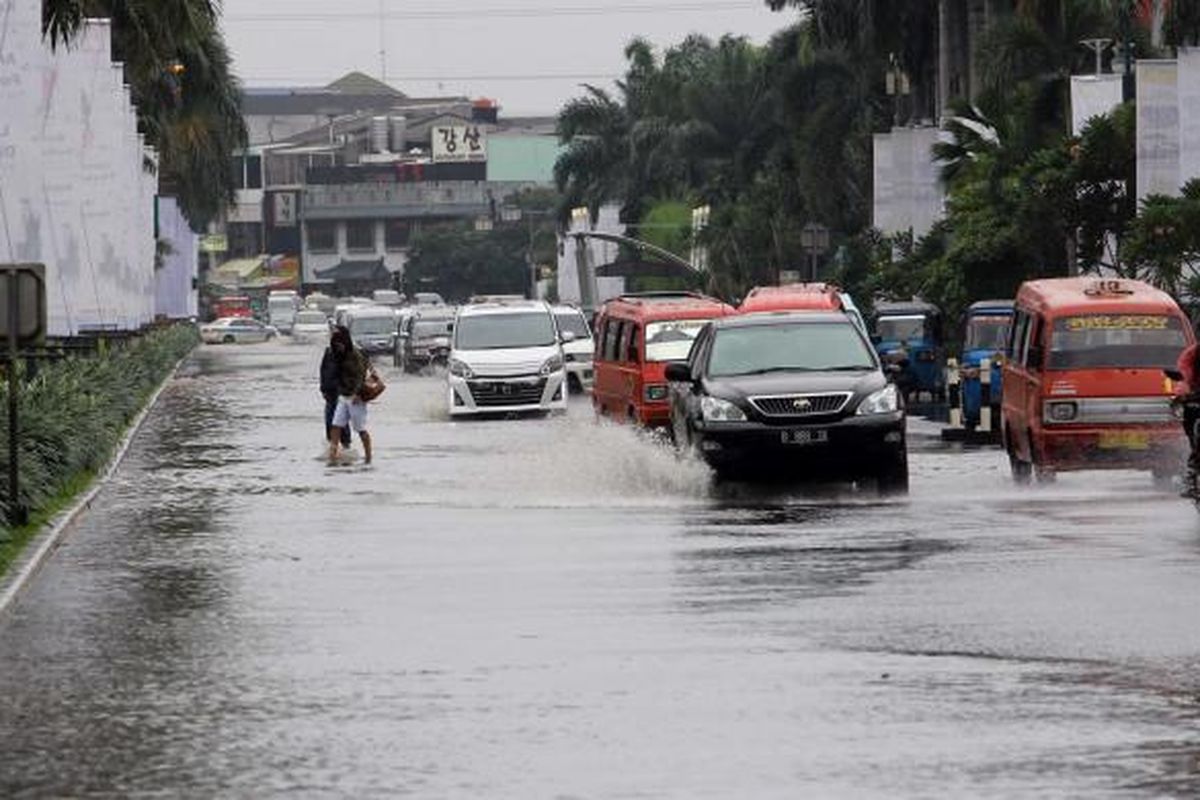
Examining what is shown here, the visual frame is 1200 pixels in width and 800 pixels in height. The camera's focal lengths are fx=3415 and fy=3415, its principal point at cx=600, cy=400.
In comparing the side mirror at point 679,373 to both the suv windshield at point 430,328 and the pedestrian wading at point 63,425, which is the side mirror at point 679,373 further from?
the suv windshield at point 430,328

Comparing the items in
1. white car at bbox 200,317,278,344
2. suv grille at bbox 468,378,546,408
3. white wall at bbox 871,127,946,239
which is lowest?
white car at bbox 200,317,278,344

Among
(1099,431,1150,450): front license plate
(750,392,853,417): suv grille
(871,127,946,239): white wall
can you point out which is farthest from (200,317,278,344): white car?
(750,392,853,417): suv grille

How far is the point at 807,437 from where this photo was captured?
29312 mm

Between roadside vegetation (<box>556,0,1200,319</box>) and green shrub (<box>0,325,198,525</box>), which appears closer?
green shrub (<box>0,325,198,525</box>)

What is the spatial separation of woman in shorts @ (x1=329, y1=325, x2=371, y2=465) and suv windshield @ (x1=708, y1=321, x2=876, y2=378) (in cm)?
769

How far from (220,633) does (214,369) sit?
71530 mm

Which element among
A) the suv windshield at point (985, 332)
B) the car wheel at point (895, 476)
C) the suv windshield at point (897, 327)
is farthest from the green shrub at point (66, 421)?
the suv windshield at point (897, 327)

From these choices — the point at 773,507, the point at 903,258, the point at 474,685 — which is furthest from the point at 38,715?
the point at 903,258

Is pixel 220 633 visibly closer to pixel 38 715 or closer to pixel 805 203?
pixel 38 715

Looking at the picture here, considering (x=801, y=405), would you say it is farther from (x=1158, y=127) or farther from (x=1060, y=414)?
(x=1158, y=127)

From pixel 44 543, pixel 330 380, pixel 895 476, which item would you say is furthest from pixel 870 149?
pixel 44 543

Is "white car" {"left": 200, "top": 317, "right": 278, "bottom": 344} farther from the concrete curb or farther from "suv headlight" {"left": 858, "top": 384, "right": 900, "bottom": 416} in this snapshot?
"suv headlight" {"left": 858, "top": 384, "right": 900, "bottom": 416}

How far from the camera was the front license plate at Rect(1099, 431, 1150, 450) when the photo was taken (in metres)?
30.8

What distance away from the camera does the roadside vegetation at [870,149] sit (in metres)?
56.4
